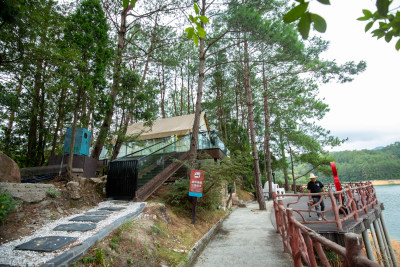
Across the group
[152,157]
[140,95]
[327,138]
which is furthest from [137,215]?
[327,138]

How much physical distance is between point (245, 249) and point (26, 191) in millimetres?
5683

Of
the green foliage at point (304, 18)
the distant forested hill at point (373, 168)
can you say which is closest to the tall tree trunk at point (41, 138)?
the green foliage at point (304, 18)

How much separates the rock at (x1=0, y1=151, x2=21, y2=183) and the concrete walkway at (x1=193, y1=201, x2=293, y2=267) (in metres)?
5.10

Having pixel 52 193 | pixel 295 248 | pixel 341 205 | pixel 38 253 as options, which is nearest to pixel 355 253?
pixel 295 248

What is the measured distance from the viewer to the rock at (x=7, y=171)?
4844 mm

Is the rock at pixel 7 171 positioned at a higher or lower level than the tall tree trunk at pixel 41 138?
lower

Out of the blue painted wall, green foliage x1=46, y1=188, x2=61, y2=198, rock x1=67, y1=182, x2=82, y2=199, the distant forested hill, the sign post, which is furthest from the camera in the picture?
the distant forested hill

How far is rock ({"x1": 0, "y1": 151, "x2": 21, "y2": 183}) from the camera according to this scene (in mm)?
4844

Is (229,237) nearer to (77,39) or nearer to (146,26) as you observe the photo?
(77,39)

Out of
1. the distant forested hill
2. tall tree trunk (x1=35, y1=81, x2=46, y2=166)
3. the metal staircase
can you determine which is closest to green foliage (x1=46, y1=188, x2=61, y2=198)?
the metal staircase

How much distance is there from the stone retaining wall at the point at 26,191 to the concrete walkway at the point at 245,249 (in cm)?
415

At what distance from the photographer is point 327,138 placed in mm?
16594

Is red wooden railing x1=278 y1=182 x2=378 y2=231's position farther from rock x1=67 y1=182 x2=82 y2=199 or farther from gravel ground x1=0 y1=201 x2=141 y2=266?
rock x1=67 y1=182 x2=82 y2=199

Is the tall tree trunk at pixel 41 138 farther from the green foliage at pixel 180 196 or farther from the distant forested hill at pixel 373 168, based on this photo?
the distant forested hill at pixel 373 168
